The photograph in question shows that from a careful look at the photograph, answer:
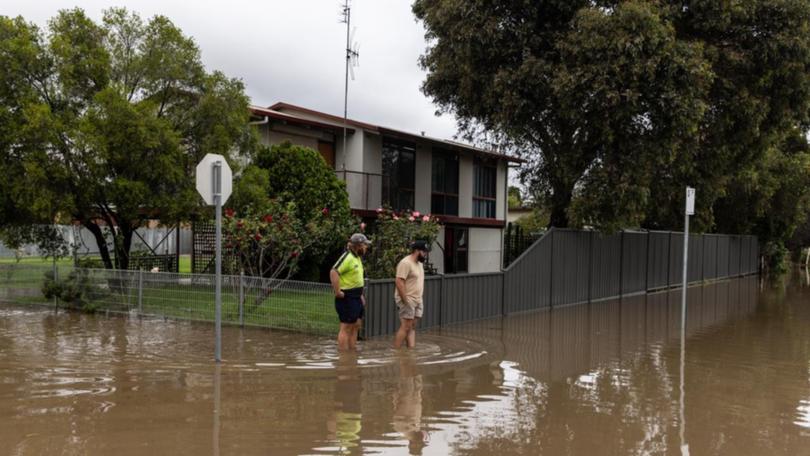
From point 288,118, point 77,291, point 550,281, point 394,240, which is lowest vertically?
point 77,291

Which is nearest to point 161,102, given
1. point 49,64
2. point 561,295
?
point 49,64

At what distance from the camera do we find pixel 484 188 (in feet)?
91.2

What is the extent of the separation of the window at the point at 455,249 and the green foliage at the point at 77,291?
13508 mm

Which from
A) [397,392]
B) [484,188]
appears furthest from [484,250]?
[397,392]

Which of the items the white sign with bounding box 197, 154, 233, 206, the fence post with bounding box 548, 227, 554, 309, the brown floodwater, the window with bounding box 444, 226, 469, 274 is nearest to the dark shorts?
the brown floodwater

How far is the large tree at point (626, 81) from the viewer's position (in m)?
15.0

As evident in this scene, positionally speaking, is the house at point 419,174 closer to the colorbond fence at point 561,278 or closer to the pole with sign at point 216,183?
the colorbond fence at point 561,278

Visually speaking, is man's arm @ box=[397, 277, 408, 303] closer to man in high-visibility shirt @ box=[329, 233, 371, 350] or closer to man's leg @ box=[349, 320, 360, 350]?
man in high-visibility shirt @ box=[329, 233, 371, 350]

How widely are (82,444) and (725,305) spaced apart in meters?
16.9

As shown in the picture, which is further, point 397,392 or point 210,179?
point 210,179

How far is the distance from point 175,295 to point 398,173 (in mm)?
11910

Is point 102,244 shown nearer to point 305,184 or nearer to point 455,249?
point 305,184

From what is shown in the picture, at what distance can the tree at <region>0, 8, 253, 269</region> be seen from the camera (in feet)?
43.9

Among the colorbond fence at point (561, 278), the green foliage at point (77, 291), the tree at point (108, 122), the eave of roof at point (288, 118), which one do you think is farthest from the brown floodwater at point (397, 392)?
the eave of roof at point (288, 118)
